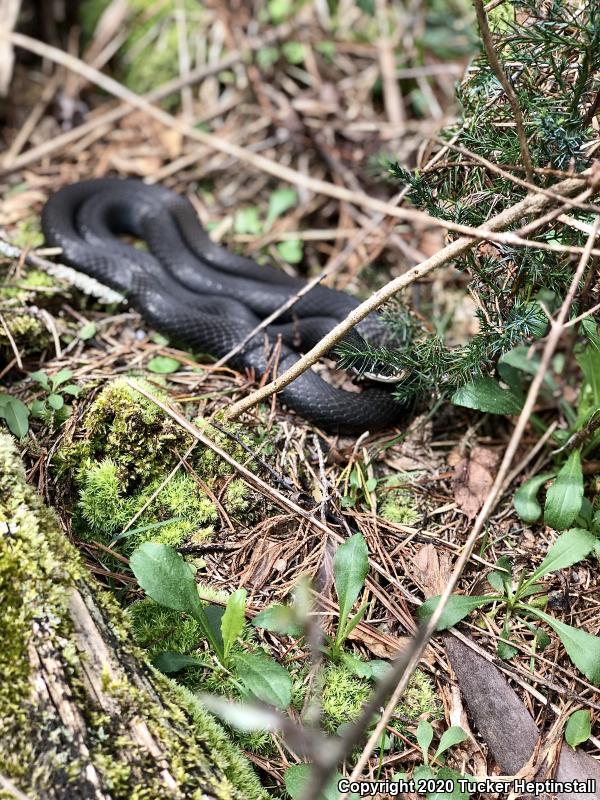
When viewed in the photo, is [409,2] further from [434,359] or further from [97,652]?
[97,652]

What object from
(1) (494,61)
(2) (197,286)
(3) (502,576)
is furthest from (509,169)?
(2) (197,286)

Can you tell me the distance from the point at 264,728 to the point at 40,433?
1.57m

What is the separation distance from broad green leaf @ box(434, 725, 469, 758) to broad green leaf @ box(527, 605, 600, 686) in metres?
0.53

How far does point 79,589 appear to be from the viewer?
83.7 inches

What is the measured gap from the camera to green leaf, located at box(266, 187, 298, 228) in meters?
5.03

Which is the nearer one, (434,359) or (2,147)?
(434,359)

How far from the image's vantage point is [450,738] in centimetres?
240

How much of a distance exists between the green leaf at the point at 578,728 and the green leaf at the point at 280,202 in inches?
147

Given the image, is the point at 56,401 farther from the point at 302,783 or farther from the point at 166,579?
the point at 302,783

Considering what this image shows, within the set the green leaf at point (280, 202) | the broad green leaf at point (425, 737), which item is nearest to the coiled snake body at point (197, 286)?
the green leaf at point (280, 202)

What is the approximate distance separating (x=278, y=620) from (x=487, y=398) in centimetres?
149

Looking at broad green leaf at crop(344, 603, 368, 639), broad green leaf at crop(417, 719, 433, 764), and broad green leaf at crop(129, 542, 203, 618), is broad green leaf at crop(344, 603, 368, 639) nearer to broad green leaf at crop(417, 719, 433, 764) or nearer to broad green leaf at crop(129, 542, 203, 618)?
broad green leaf at crop(417, 719, 433, 764)

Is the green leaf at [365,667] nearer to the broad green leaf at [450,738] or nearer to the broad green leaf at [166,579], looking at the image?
the broad green leaf at [450,738]

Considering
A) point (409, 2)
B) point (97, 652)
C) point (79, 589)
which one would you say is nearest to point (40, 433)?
point (79, 589)
